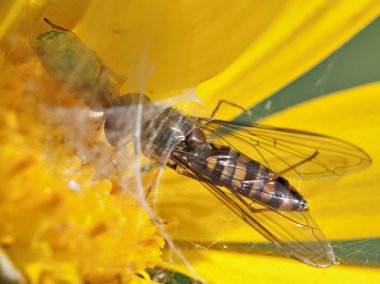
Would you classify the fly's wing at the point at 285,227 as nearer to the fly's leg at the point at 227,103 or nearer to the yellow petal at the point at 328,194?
the yellow petal at the point at 328,194

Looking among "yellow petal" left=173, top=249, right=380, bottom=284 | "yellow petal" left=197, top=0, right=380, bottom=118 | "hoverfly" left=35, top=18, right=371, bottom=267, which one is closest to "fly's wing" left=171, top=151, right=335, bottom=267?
"hoverfly" left=35, top=18, right=371, bottom=267

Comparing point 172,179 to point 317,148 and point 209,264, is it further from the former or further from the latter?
point 317,148

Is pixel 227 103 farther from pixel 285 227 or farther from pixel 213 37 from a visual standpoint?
pixel 285 227

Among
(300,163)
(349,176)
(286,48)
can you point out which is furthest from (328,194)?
(286,48)

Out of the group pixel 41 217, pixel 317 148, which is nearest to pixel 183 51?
pixel 317 148

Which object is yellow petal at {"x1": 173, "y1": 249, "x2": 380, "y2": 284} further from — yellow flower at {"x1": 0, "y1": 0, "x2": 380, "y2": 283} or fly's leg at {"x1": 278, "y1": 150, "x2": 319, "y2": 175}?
fly's leg at {"x1": 278, "y1": 150, "x2": 319, "y2": 175}

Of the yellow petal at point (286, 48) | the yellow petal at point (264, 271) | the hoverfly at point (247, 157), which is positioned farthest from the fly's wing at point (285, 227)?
the yellow petal at point (286, 48)
